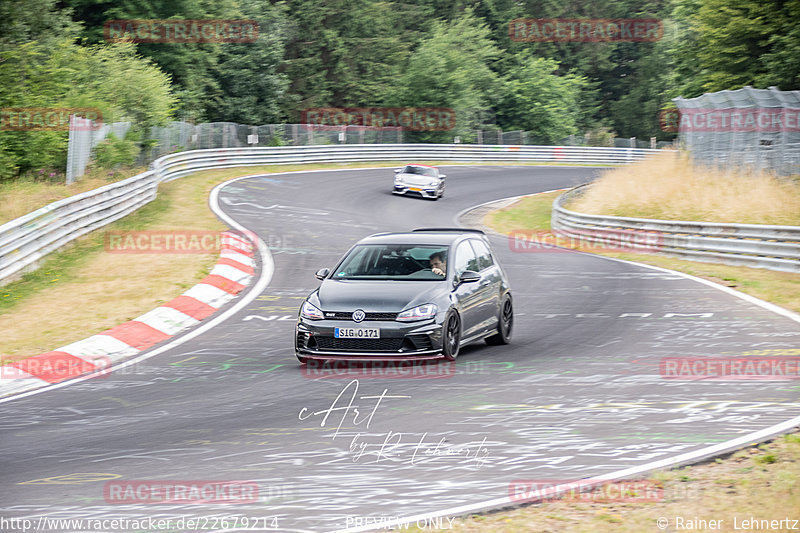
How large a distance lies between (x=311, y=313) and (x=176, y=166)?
29.2 meters

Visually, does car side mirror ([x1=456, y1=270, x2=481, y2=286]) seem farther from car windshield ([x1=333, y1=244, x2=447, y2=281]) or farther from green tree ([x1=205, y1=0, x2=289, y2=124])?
green tree ([x1=205, y1=0, x2=289, y2=124])

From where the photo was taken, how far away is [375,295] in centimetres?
1092

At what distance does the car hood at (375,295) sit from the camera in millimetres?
10727

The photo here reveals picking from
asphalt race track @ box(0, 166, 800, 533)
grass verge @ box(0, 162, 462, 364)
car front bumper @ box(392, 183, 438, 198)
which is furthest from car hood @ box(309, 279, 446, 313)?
car front bumper @ box(392, 183, 438, 198)

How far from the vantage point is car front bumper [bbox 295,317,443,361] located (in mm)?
10539

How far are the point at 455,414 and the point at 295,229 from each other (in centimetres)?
1848

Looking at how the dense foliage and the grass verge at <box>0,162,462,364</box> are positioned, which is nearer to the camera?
the grass verge at <box>0,162,462,364</box>

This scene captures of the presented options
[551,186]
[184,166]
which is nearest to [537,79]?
[551,186]

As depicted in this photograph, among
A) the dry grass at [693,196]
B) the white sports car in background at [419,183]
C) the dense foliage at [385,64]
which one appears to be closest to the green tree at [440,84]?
the dense foliage at [385,64]

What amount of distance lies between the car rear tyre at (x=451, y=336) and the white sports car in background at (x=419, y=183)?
90.6 ft

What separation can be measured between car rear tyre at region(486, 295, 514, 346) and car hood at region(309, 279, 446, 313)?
4.63 feet

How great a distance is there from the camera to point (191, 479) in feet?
21.9

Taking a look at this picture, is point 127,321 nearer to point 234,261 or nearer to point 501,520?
point 234,261

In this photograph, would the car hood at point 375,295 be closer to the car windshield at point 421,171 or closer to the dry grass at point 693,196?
the dry grass at point 693,196
